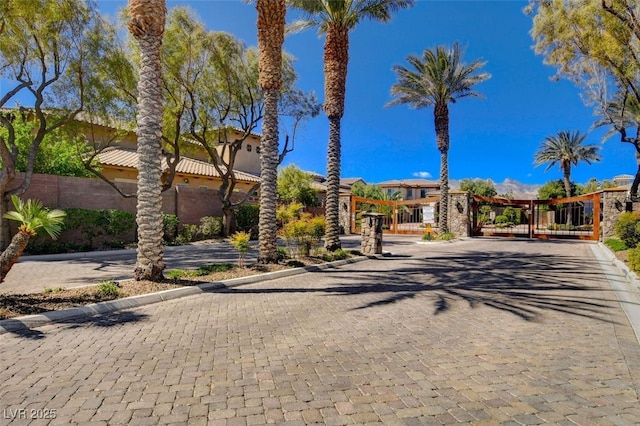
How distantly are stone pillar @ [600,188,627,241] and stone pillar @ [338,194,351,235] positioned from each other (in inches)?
672

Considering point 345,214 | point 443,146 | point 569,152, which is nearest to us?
point 443,146

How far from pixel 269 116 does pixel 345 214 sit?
20.4 metres

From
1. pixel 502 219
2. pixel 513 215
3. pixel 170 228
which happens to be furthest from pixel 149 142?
pixel 513 215

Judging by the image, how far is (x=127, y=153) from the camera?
27516mm

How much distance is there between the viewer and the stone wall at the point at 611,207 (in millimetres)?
21984

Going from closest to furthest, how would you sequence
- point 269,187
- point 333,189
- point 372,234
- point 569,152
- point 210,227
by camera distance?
point 269,187 → point 333,189 → point 372,234 → point 210,227 → point 569,152

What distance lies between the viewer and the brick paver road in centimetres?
338

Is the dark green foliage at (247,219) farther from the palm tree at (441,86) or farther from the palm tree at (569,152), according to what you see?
the palm tree at (569,152)

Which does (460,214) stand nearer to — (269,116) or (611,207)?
(611,207)

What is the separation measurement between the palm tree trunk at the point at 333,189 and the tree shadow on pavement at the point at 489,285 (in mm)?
1928

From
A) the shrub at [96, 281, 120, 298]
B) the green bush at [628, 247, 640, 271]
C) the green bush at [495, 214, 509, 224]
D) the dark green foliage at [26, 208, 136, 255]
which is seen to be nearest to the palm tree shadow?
the green bush at [628, 247, 640, 271]

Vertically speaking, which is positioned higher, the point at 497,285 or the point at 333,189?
the point at 333,189

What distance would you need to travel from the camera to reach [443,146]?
27.5 metres

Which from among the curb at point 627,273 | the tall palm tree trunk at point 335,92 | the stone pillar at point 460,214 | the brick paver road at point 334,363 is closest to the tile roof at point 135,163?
the tall palm tree trunk at point 335,92
